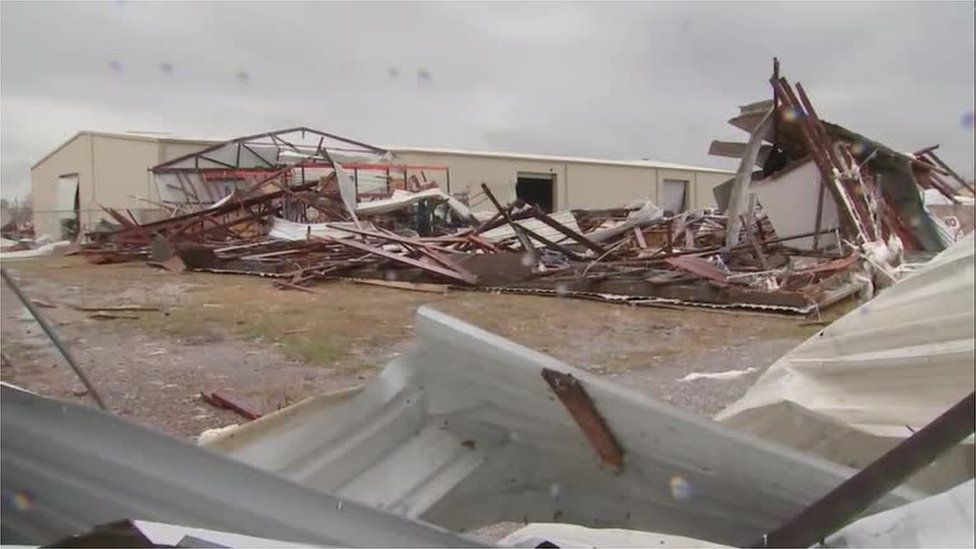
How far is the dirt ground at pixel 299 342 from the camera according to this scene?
14.4ft

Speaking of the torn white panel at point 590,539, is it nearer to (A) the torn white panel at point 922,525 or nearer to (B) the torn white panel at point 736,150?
(A) the torn white panel at point 922,525

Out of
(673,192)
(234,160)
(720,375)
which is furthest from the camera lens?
(673,192)

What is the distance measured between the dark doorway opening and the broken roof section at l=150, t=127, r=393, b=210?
32.8 ft

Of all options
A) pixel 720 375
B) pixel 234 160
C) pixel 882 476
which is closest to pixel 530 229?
pixel 720 375

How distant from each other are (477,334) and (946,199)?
12113mm

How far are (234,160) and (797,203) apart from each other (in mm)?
15829

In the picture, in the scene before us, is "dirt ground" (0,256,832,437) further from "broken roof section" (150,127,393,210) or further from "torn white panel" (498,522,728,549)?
"broken roof section" (150,127,393,210)

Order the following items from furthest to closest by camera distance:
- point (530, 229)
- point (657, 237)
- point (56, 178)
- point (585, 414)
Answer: point (56, 178) < point (657, 237) < point (530, 229) < point (585, 414)

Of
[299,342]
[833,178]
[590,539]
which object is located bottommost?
[299,342]

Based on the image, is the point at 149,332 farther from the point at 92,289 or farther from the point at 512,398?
the point at 512,398

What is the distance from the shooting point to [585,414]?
137 cm

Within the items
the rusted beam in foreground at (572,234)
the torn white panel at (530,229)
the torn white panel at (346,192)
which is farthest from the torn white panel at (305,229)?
the rusted beam in foreground at (572,234)

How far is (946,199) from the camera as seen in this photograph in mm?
11383

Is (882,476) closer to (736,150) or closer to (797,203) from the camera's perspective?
(797,203)
